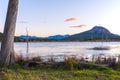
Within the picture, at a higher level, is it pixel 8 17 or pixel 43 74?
pixel 8 17

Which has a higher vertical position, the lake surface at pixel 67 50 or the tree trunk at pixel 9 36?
the tree trunk at pixel 9 36

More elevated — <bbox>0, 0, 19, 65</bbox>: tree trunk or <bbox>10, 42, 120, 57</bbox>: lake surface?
<bbox>0, 0, 19, 65</bbox>: tree trunk

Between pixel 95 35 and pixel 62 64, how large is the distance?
377 feet

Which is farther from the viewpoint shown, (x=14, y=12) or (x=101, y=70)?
(x=14, y=12)

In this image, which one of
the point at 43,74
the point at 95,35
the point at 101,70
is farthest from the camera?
the point at 95,35

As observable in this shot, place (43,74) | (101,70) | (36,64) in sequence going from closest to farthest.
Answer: (43,74) → (101,70) → (36,64)

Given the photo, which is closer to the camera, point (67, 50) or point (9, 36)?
point (9, 36)

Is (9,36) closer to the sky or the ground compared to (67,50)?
closer to the sky

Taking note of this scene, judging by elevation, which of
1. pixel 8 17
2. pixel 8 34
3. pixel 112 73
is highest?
pixel 8 17

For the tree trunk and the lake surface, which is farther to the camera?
the lake surface

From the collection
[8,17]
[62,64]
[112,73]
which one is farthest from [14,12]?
[112,73]

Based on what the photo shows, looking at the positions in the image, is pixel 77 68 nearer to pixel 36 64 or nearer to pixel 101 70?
pixel 101 70

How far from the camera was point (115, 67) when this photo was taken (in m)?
12.0

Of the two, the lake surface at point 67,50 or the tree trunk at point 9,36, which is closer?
the tree trunk at point 9,36
